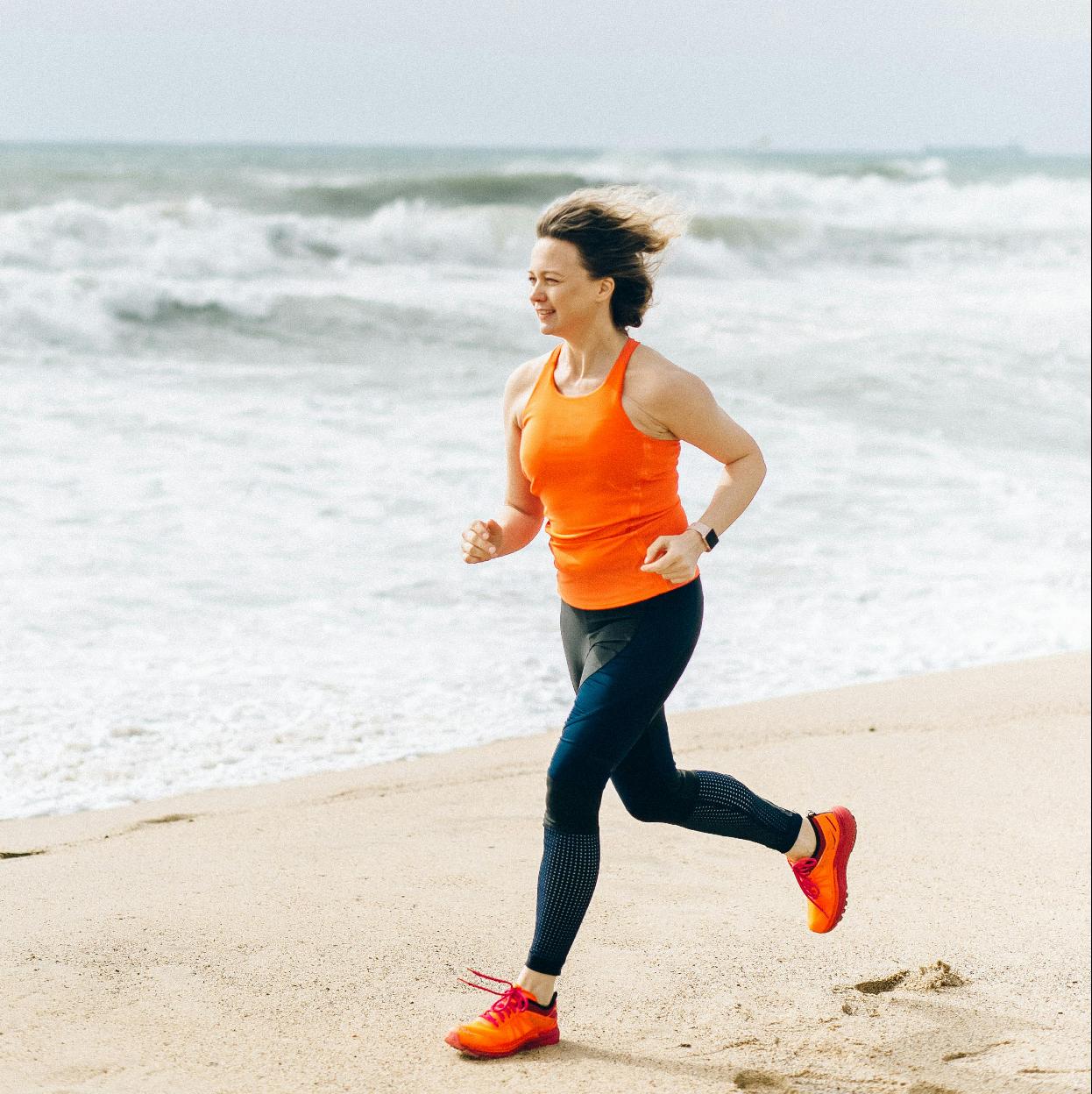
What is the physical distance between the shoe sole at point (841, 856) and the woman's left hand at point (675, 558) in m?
1.02

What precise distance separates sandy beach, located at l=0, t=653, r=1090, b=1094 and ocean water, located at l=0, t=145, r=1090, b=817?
0.80 m

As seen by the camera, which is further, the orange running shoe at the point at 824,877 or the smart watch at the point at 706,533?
the orange running shoe at the point at 824,877

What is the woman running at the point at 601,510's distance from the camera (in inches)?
120

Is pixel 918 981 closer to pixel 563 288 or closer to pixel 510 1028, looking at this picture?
pixel 510 1028

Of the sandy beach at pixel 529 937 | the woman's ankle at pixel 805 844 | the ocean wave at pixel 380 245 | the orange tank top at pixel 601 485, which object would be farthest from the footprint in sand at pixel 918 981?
the ocean wave at pixel 380 245

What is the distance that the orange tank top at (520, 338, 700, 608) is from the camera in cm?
305

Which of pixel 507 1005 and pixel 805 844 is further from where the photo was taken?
pixel 805 844

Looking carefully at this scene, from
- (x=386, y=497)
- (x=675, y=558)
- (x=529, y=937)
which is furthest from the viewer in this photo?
(x=386, y=497)

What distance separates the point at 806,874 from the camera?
3.57 meters

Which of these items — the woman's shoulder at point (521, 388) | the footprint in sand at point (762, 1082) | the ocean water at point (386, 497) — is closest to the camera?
the footprint in sand at point (762, 1082)

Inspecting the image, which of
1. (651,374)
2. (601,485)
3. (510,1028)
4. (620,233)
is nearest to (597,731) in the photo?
(601,485)

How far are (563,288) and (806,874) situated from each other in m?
1.62

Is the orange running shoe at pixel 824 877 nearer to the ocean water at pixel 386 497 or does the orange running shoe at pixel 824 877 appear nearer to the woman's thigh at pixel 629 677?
the woman's thigh at pixel 629 677

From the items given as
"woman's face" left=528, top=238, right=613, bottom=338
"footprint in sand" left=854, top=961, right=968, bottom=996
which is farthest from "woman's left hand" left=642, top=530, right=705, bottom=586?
"footprint in sand" left=854, top=961, right=968, bottom=996
